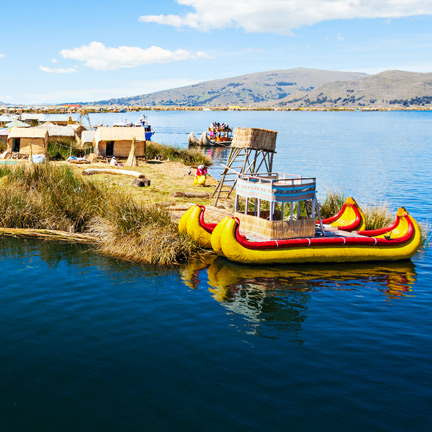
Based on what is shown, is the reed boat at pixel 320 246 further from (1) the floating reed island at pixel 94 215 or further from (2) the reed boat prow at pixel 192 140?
(2) the reed boat prow at pixel 192 140

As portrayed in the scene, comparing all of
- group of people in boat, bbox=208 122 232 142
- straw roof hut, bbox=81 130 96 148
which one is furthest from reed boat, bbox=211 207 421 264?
group of people in boat, bbox=208 122 232 142

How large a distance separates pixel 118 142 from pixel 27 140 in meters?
6.78

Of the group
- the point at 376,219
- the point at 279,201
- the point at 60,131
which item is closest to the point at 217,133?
the point at 60,131

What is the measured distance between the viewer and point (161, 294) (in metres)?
14.0

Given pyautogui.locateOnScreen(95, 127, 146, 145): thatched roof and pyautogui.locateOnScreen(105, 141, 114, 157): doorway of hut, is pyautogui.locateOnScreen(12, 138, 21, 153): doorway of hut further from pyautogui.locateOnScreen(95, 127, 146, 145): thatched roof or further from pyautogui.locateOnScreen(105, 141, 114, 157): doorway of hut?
pyautogui.locateOnScreen(105, 141, 114, 157): doorway of hut

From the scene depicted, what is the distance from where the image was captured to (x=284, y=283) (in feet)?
50.3

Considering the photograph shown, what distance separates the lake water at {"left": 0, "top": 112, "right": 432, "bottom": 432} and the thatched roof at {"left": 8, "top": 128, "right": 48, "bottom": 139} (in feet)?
65.3

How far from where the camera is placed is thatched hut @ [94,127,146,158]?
37.9m

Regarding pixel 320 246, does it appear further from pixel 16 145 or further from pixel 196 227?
pixel 16 145

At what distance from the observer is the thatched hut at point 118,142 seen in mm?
37906

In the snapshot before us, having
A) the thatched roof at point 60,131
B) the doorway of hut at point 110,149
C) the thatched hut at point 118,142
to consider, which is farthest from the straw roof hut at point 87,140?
the doorway of hut at point 110,149

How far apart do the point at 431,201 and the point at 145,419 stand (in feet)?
96.1

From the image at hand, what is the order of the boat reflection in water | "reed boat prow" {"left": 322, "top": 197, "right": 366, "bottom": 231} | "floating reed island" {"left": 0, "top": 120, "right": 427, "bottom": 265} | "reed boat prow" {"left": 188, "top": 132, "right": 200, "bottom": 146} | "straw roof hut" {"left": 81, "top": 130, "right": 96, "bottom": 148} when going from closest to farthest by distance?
the boat reflection in water → "floating reed island" {"left": 0, "top": 120, "right": 427, "bottom": 265} → "reed boat prow" {"left": 322, "top": 197, "right": 366, "bottom": 231} → "straw roof hut" {"left": 81, "top": 130, "right": 96, "bottom": 148} → "reed boat prow" {"left": 188, "top": 132, "right": 200, "bottom": 146}

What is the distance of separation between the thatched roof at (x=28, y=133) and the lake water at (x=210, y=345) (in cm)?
1991
